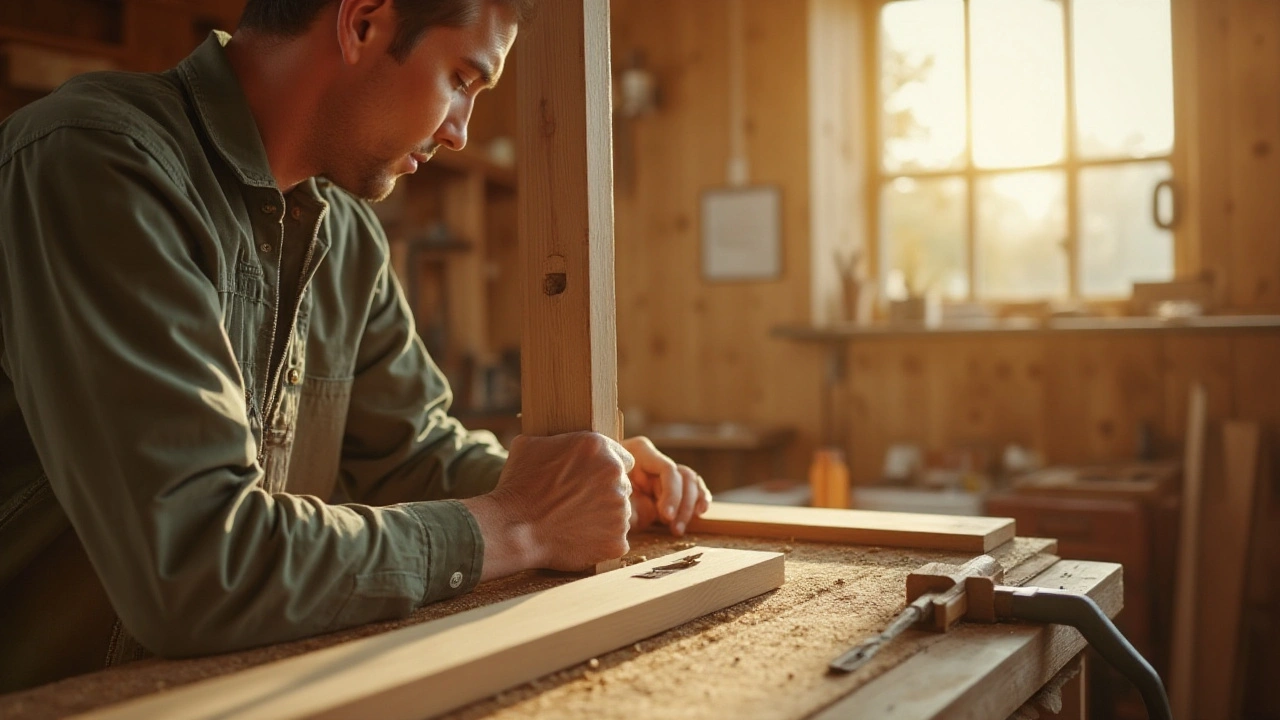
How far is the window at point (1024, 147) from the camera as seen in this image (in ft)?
13.5

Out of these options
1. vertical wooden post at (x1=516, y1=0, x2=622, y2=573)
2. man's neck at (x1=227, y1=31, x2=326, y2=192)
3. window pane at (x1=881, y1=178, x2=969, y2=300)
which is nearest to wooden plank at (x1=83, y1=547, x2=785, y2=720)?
vertical wooden post at (x1=516, y1=0, x2=622, y2=573)

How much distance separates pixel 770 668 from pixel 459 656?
23cm

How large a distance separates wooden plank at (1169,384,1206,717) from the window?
1.14 m

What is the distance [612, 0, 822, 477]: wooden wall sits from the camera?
4.51m

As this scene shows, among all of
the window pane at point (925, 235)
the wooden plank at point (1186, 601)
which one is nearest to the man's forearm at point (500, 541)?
the wooden plank at point (1186, 601)

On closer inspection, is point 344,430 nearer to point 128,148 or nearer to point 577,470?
point 577,470

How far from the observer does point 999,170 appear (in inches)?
171

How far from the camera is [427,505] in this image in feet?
3.26

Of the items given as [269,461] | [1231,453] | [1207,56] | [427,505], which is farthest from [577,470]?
[1207,56]

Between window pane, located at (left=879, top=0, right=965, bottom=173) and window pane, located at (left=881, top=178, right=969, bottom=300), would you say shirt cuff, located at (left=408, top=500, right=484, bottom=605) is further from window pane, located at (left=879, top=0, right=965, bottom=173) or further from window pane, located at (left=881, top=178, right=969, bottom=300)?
window pane, located at (left=879, top=0, right=965, bottom=173)

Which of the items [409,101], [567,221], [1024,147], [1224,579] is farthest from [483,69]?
[1024,147]

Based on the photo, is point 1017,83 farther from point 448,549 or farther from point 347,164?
point 448,549

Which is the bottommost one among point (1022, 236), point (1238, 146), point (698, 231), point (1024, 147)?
point (1022, 236)

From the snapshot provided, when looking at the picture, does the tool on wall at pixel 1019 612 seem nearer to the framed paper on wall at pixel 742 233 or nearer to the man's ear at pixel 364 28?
the man's ear at pixel 364 28
